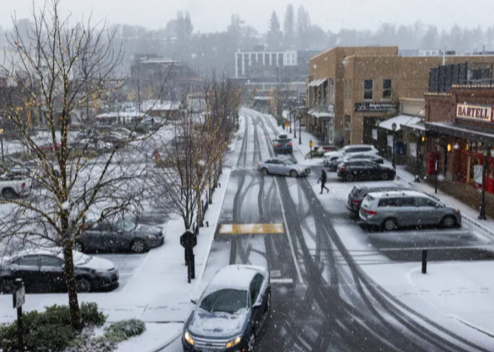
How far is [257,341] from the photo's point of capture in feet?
38.6

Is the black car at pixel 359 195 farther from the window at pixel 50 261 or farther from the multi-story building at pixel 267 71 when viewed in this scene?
the multi-story building at pixel 267 71

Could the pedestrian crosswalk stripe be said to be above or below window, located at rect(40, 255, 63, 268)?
below

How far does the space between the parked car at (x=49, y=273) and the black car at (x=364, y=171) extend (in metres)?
20.0

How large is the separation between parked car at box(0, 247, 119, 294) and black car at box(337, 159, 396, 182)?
2001 centimetres

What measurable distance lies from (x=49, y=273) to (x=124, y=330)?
4289 millimetres

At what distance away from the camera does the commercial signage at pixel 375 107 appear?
4309 cm

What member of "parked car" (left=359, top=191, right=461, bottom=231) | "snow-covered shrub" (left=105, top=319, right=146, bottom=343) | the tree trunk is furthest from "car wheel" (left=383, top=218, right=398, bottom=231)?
the tree trunk

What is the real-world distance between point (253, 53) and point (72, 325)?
190586mm

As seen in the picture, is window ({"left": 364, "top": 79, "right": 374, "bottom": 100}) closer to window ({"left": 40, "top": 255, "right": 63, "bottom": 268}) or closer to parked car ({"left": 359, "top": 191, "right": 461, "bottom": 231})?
parked car ({"left": 359, "top": 191, "right": 461, "bottom": 231})

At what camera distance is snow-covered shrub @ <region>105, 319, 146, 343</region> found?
11852 millimetres

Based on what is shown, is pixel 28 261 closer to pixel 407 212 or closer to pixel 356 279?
pixel 356 279

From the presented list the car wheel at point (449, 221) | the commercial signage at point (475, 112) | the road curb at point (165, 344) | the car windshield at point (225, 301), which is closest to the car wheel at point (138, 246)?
the road curb at point (165, 344)

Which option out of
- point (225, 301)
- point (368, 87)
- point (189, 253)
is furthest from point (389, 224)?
point (368, 87)

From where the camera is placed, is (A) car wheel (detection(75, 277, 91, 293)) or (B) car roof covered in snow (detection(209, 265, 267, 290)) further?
(A) car wheel (detection(75, 277, 91, 293))
